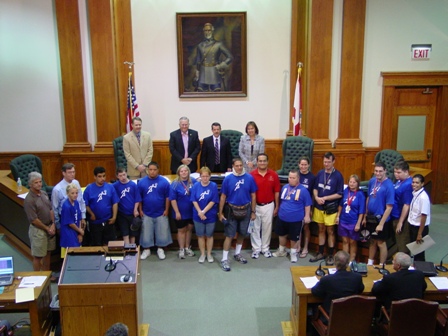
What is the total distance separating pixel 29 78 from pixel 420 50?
7.94 m

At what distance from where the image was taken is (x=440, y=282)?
4285 mm

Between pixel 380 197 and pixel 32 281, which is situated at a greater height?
pixel 380 197

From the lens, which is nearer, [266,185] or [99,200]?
[99,200]

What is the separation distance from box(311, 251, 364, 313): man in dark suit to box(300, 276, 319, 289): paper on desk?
0.92ft

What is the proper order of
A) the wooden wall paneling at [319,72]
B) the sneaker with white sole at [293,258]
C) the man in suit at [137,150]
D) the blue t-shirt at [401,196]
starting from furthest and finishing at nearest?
1. the wooden wall paneling at [319,72]
2. the man in suit at [137,150]
3. the sneaker with white sole at [293,258]
4. the blue t-shirt at [401,196]

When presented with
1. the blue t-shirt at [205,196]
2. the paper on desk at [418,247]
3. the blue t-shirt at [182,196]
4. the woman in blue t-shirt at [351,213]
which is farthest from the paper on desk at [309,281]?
the blue t-shirt at [182,196]

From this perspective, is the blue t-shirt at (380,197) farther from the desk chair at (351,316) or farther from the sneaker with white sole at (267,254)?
the desk chair at (351,316)

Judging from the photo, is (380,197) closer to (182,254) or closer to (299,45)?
(182,254)

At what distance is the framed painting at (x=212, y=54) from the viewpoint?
899 cm

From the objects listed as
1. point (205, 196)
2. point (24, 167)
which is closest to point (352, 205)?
point (205, 196)

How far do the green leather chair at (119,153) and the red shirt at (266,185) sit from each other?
10.3 feet

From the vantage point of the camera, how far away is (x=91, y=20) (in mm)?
8461

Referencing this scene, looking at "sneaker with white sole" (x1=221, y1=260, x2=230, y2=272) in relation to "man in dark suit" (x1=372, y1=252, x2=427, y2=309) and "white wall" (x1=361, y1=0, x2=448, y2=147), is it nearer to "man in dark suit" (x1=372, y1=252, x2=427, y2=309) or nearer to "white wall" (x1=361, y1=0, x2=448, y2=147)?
"man in dark suit" (x1=372, y1=252, x2=427, y2=309)

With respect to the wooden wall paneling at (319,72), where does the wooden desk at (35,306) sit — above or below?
below
